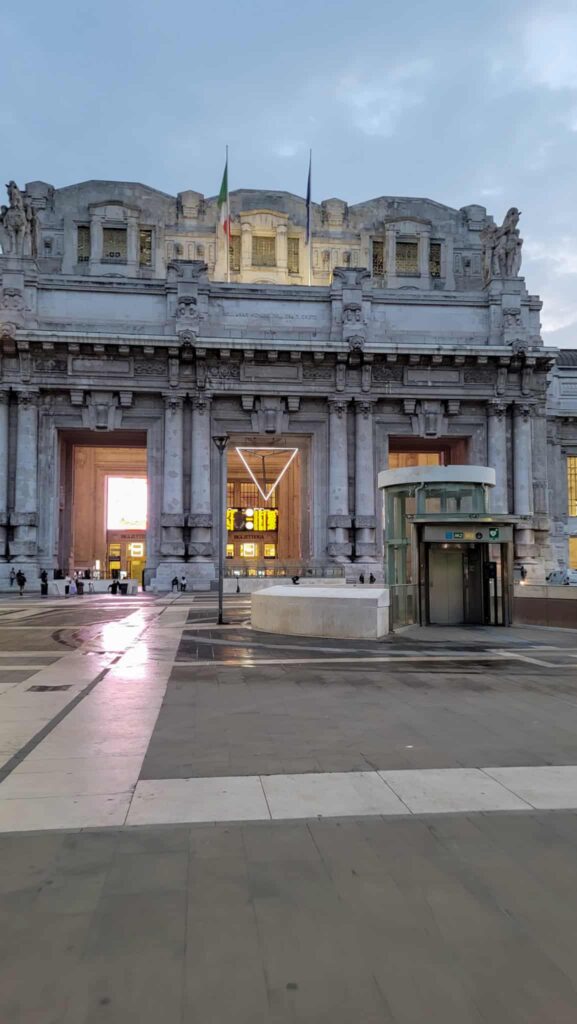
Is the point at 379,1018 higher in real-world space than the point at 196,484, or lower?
lower

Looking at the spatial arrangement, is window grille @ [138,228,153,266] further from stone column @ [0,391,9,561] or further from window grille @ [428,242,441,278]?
window grille @ [428,242,441,278]

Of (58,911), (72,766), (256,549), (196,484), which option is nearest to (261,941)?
(58,911)

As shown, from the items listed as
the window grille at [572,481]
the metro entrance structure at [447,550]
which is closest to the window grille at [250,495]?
the window grille at [572,481]

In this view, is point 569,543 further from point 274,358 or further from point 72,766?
point 72,766

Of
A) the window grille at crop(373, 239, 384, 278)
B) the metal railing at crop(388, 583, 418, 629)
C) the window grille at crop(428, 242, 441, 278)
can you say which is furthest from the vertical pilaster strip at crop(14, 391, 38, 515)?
the window grille at crop(428, 242, 441, 278)

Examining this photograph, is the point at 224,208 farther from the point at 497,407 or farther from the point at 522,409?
the point at 522,409

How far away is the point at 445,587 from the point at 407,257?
41.6 metres

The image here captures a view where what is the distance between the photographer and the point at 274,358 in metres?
43.5

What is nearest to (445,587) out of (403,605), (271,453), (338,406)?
(403,605)

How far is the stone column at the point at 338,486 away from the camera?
4331 cm

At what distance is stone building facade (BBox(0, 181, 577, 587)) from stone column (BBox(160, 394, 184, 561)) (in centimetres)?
11

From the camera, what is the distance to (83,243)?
52.9 m

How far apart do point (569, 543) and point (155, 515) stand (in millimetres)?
30812

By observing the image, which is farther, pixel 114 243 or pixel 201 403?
pixel 114 243
